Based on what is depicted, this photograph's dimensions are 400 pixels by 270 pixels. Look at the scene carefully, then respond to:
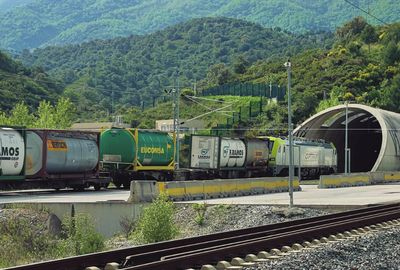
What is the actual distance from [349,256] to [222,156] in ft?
119

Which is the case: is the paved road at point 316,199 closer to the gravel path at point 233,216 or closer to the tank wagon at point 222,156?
the gravel path at point 233,216

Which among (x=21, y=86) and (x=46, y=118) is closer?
(x=46, y=118)

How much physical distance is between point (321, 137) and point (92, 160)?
144 ft

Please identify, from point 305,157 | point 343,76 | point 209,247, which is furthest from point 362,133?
point 209,247

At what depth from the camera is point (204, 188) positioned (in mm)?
32781

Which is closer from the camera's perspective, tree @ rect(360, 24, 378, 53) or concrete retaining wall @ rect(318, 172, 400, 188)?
concrete retaining wall @ rect(318, 172, 400, 188)

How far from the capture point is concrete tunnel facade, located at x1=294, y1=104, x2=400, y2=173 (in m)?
66.9

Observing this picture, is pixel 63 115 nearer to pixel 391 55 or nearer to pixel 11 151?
pixel 11 151

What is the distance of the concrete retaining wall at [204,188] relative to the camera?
28.0 metres

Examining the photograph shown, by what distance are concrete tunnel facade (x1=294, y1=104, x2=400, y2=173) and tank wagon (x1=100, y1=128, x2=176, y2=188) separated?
27.7 m


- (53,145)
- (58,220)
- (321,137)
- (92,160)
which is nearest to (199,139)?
(92,160)

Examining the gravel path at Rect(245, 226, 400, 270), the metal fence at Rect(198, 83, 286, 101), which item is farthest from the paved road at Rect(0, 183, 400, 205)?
the metal fence at Rect(198, 83, 286, 101)

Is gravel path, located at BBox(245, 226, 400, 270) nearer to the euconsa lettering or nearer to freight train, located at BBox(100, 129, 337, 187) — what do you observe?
freight train, located at BBox(100, 129, 337, 187)

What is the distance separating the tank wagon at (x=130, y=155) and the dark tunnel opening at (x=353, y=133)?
106 ft
